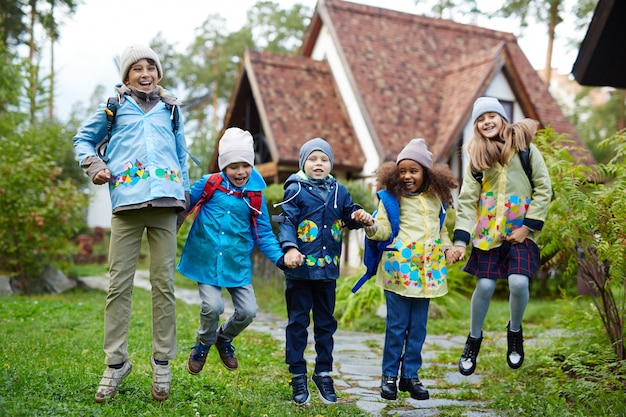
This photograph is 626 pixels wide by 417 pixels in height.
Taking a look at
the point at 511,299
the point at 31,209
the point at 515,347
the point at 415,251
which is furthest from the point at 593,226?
the point at 31,209

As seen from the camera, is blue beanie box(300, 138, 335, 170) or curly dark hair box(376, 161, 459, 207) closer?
blue beanie box(300, 138, 335, 170)

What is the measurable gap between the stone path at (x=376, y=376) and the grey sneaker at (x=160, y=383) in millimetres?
1437

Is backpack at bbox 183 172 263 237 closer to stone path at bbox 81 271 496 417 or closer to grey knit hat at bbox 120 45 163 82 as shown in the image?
grey knit hat at bbox 120 45 163 82

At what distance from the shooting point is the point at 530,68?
1888 cm

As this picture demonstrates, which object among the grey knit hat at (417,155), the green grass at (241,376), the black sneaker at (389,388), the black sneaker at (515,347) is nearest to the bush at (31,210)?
the green grass at (241,376)

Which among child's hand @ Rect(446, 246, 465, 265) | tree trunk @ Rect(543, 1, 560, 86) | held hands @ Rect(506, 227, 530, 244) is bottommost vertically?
child's hand @ Rect(446, 246, 465, 265)

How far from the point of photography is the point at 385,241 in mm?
4914

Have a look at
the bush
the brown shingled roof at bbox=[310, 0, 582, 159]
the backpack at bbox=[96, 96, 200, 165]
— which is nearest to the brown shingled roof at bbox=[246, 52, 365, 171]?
the brown shingled roof at bbox=[310, 0, 582, 159]

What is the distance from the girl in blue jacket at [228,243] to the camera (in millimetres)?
4582

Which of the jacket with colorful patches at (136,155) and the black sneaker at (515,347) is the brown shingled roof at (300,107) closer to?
the black sneaker at (515,347)

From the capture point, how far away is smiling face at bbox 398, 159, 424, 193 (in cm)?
497

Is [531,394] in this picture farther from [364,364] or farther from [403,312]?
[364,364]

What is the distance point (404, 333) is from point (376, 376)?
4.98 feet

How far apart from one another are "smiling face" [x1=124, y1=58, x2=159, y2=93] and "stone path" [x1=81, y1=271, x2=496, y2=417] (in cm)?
269
